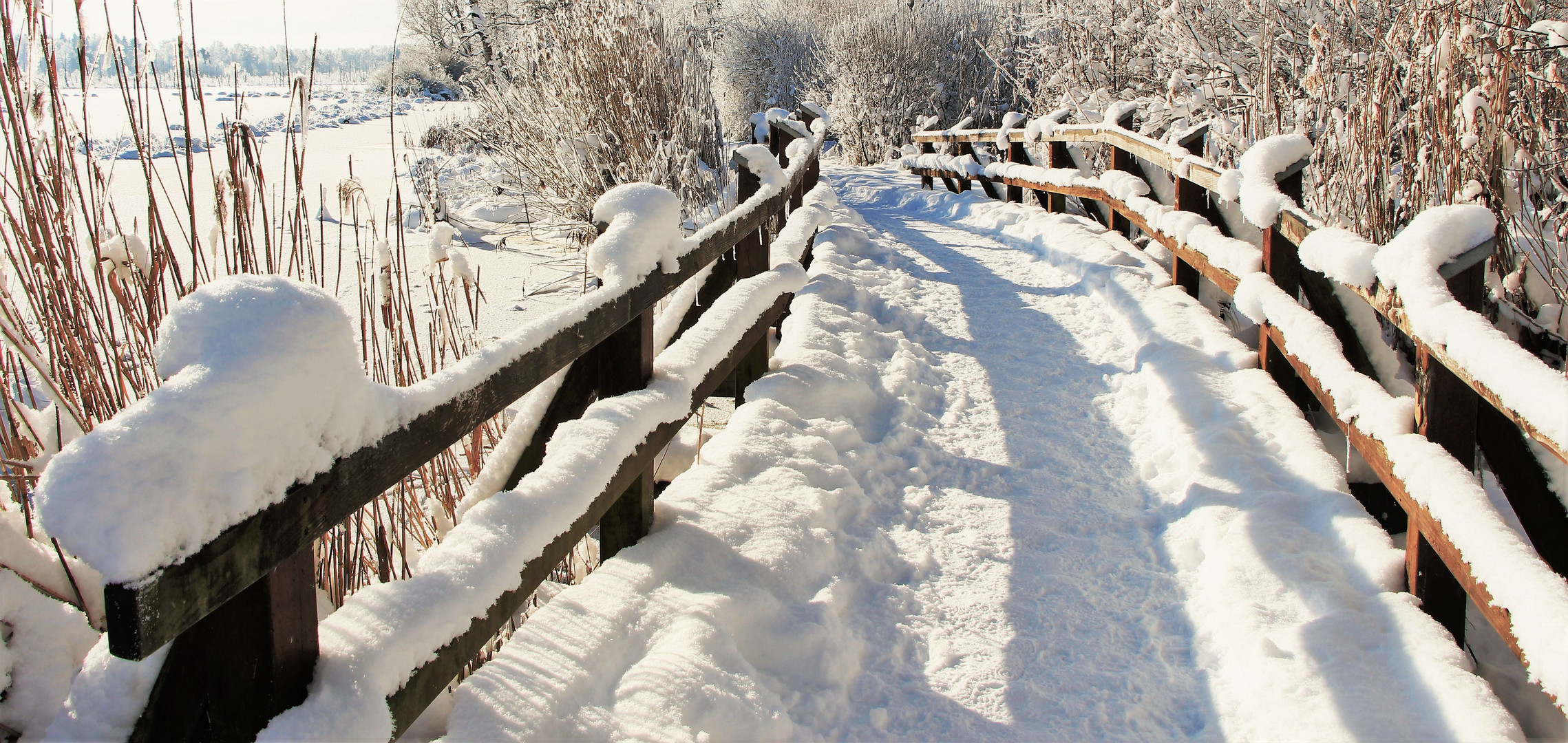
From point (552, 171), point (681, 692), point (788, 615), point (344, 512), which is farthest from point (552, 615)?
point (552, 171)

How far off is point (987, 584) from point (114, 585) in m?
2.15

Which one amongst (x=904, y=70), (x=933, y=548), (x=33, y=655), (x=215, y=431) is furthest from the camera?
(x=904, y=70)

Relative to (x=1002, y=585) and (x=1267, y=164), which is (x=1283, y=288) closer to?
(x=1267, y=164)

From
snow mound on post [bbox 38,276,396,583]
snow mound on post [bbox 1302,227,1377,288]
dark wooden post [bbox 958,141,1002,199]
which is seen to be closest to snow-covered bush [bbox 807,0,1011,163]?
dark wooden post [bbox 958,141,1002,199]

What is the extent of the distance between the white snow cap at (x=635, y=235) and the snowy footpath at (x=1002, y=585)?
70 cm

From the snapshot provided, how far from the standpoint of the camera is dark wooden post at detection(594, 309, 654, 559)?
254 cm

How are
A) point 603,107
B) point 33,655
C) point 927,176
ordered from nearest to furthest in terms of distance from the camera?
point 33,655, point 603,107, point 927,176

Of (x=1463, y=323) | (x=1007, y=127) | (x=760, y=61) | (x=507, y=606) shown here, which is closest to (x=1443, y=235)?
(x=1463, y=323)

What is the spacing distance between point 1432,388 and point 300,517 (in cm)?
250

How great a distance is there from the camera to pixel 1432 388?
7.54 ft

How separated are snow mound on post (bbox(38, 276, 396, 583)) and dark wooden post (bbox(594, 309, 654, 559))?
114 centimetres

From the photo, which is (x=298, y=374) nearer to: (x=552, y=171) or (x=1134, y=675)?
(x=1134, y=675)

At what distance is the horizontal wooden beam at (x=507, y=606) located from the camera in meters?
1.58

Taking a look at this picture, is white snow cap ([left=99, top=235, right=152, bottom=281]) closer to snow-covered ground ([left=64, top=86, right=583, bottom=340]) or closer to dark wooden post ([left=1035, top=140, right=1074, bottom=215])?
snow-covered ground ([left=64, top=86, right=583, bottom=340])
